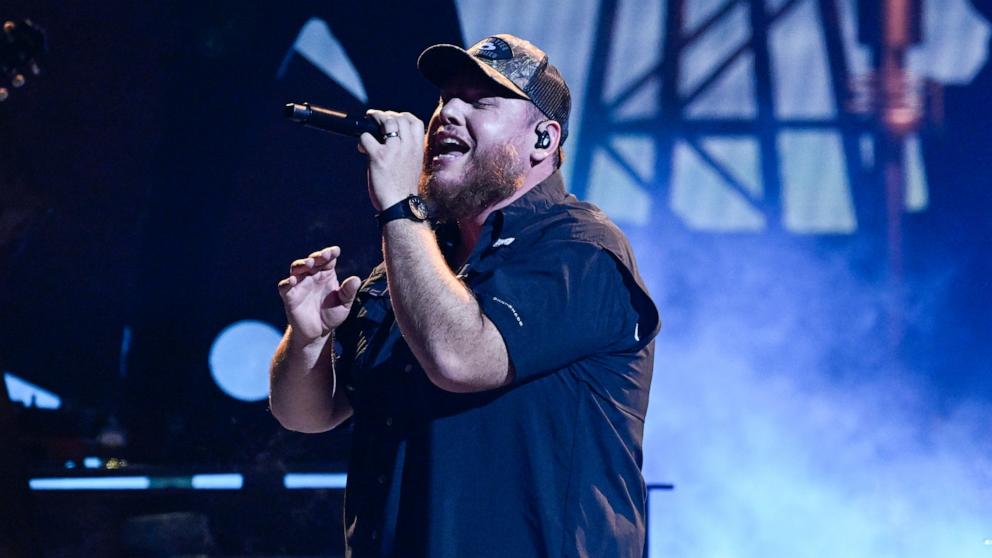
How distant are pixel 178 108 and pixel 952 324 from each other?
2.54 m

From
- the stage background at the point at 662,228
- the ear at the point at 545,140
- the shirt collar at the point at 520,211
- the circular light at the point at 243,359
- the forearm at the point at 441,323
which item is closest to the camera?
the forearm at the point at 441,323

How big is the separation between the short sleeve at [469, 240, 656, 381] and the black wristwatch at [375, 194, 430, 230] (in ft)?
0.42

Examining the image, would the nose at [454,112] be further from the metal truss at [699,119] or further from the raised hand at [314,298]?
the metal truss at [699,119]

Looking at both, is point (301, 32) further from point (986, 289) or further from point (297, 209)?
point (986, 289)

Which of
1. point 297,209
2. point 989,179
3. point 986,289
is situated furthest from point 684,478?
point 297,209

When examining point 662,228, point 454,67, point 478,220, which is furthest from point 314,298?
point 662,228

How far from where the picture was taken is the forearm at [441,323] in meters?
1.36

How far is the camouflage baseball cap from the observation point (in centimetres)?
168

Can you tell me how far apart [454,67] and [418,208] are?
0.33 metres

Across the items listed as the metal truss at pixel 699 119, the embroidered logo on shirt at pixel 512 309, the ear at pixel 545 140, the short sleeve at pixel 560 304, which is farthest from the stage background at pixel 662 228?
the embroidered logo on shirt at pixel 512 309

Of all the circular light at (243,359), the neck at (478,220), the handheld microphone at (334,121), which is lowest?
the circular light at (243,359)

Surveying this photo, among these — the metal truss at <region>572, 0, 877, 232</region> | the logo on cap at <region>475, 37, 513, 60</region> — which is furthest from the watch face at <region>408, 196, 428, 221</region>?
the metal truss at <region>572, 0, 877, 232</region>

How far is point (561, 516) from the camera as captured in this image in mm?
1425

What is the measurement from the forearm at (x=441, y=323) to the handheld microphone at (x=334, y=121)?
0.63ft
